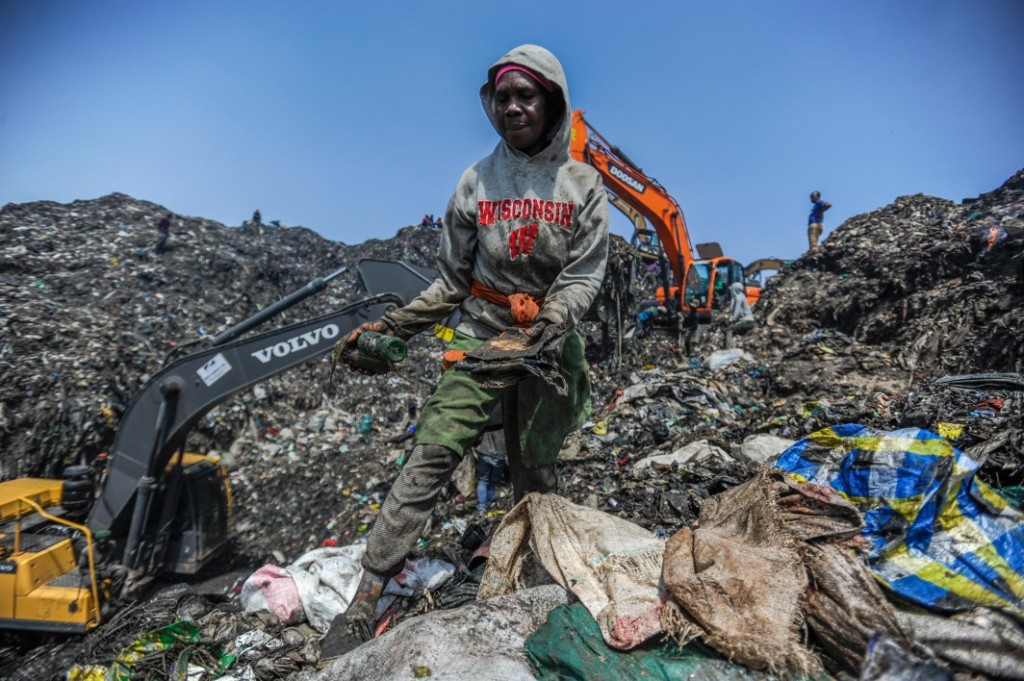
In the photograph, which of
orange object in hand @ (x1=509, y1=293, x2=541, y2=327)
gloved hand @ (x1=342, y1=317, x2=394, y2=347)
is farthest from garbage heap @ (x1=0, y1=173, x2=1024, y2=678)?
gloved hand @ (x1=342, y1=317, x2=394, y2=347)

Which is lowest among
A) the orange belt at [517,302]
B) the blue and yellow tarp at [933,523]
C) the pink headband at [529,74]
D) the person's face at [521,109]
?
the blue and yellow tarp at [933,523]

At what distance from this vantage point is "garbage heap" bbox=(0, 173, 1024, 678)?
248 cm

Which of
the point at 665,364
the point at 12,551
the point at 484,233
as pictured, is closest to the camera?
the point at 484,233

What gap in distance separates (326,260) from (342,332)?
21.2 feet

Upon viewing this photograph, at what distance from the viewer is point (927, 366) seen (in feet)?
18.6

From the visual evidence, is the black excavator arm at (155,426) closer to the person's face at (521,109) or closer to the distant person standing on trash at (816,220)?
the person's face at (521,109)

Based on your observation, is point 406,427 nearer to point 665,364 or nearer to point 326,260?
point 665,364

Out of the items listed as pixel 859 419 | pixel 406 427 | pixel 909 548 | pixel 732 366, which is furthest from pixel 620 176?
pixel 909 548

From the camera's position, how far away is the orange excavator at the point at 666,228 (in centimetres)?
934

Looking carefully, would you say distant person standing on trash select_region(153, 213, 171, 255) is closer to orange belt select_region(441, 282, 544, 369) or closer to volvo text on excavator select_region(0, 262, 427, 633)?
volvo text on excavator select_region(0, 262, 427, 633)

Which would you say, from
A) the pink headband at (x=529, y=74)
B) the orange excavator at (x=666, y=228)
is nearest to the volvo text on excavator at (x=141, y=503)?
the pink headband at (x=529, y=74)

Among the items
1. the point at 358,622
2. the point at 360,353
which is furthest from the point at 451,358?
the point at 358,622

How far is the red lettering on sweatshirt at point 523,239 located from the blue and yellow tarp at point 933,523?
135 cm

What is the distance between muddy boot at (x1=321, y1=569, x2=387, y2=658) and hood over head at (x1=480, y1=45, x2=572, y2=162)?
161 cm
